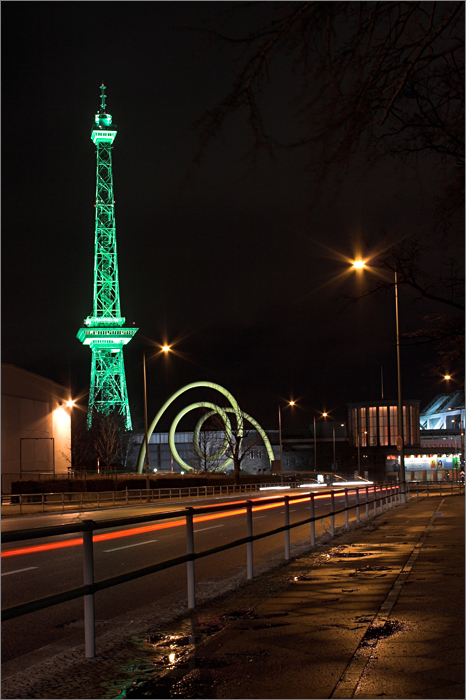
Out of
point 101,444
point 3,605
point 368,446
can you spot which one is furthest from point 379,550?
point 368,446

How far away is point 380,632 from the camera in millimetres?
7961

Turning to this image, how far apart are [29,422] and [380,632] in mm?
51986

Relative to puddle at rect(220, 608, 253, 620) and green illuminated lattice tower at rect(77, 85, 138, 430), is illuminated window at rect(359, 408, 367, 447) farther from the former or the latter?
puddle at rect(220, 608, 253, 620)

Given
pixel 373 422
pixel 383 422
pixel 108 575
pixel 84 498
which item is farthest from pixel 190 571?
pixel 373 422

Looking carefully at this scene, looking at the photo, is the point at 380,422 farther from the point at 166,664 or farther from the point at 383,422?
the point at 166,664

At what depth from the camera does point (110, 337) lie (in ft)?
410

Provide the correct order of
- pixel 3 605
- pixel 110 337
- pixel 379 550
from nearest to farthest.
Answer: pixel 3 605, pixel 379 550, pixel 110 337

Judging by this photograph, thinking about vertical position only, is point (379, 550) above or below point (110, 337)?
below

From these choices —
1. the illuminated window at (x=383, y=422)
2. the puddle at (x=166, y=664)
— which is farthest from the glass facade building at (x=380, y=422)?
the puddle at (x=166, y=664)

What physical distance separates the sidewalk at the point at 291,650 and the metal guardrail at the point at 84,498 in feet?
83.4

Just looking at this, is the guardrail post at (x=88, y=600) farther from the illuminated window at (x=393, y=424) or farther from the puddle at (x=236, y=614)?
the illuminated window at (x=393, y=424)

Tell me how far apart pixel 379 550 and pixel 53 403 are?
158 feet

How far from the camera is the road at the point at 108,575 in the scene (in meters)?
9.49

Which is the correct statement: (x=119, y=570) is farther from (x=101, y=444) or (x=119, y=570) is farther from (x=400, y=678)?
(x=101, y=444)
